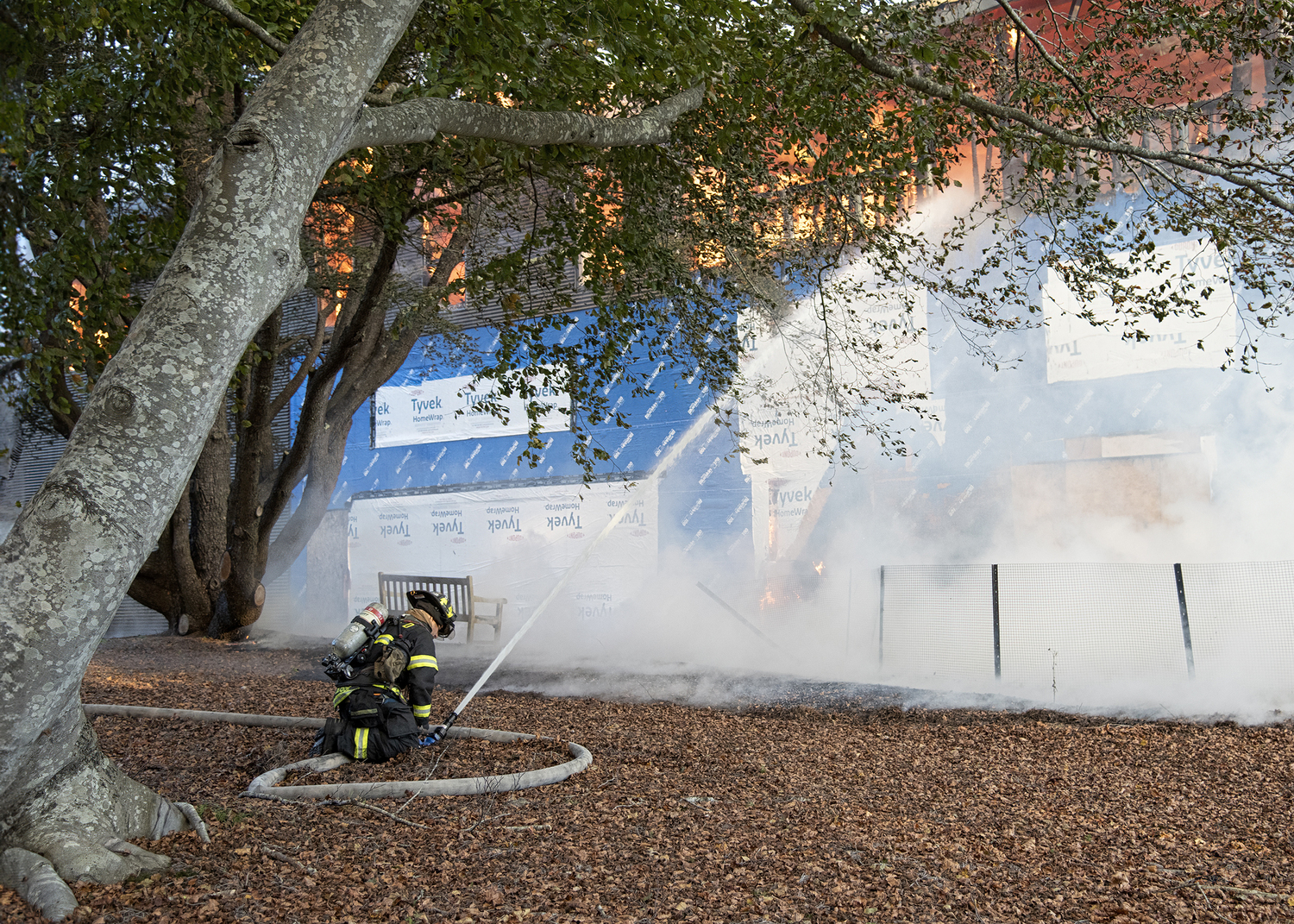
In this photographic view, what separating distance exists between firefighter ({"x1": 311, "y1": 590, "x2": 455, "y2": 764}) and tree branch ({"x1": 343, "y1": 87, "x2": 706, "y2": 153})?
2.71 m

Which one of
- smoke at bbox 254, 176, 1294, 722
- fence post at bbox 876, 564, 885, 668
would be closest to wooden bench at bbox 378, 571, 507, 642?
smoke at bbox 254, 176, 1294, 722

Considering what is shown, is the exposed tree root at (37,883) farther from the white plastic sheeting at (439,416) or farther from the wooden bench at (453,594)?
the white plastic sheeting at (439,416)

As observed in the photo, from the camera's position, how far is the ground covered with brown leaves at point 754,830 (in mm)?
3275

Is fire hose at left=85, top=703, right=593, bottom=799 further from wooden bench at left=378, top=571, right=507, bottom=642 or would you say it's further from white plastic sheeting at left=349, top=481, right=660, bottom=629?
white plastic sheeting at left=349, top=481, right=660, bottom=629

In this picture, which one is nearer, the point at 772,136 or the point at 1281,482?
the point at 772,136

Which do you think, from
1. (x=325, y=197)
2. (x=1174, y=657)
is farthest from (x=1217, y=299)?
(x=325, y=197)

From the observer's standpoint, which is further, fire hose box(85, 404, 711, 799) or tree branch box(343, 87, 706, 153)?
fire hose box(85, 404, 711, 799)

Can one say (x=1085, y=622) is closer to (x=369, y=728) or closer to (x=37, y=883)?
(x=369, y=728)

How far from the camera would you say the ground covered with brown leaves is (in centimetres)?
328

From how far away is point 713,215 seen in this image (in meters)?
7.41

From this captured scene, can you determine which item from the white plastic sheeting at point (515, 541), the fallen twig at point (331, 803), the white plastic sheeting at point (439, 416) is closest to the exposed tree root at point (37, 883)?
the fallen twig at point (331, 803)

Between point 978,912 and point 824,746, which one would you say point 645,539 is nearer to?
point 824,746

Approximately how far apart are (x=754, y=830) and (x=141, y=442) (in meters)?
2.96

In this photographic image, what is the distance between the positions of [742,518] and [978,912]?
11483 millimetres
